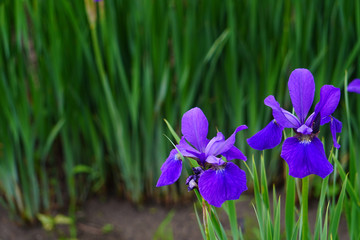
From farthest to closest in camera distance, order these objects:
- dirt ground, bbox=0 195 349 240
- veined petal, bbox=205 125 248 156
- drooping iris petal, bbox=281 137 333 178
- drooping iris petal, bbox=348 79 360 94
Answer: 1. dirt ground, bbox=0 195 349 240
2. drooping iris petal, bbox=348 79 360 94
3. veined petal, bbox=205 125 248 156
4. drooping iris petal, bbox=281 137 333 178

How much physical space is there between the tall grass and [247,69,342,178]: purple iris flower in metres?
1.14

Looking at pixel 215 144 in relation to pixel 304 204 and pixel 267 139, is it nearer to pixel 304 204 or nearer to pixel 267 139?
pixel 267 139

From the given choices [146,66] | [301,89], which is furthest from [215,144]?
[146,66]

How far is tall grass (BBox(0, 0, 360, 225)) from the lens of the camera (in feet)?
6.97

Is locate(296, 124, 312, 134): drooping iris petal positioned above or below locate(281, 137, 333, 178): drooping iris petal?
above

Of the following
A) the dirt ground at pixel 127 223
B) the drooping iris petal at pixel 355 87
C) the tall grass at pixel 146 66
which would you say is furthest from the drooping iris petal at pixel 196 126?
the dirt ground at pixel 127 223

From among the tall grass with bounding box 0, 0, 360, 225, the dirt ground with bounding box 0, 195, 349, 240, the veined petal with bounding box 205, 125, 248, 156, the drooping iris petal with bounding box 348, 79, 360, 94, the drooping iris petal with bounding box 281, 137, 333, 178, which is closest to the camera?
the drooping iris petal with bounding box 281, 137, 333, 178

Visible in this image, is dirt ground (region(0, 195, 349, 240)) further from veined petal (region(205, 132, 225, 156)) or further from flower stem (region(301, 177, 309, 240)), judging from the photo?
veined petal (region(205, 132, 225, 156))

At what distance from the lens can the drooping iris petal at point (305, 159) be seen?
863mm

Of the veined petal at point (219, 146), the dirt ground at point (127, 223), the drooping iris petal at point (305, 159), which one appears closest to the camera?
the drooping iris petal at point (305, 159)

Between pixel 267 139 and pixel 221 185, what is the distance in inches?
6.5

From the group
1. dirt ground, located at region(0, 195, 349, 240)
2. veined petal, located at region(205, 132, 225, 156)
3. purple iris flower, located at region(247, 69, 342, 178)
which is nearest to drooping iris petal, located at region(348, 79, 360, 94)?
purple iris flower, located at region(247, 69, 342, 178)

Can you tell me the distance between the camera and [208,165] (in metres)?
1.01

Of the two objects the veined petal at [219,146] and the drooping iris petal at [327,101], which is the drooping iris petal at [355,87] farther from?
the veined petal at [219,146]
